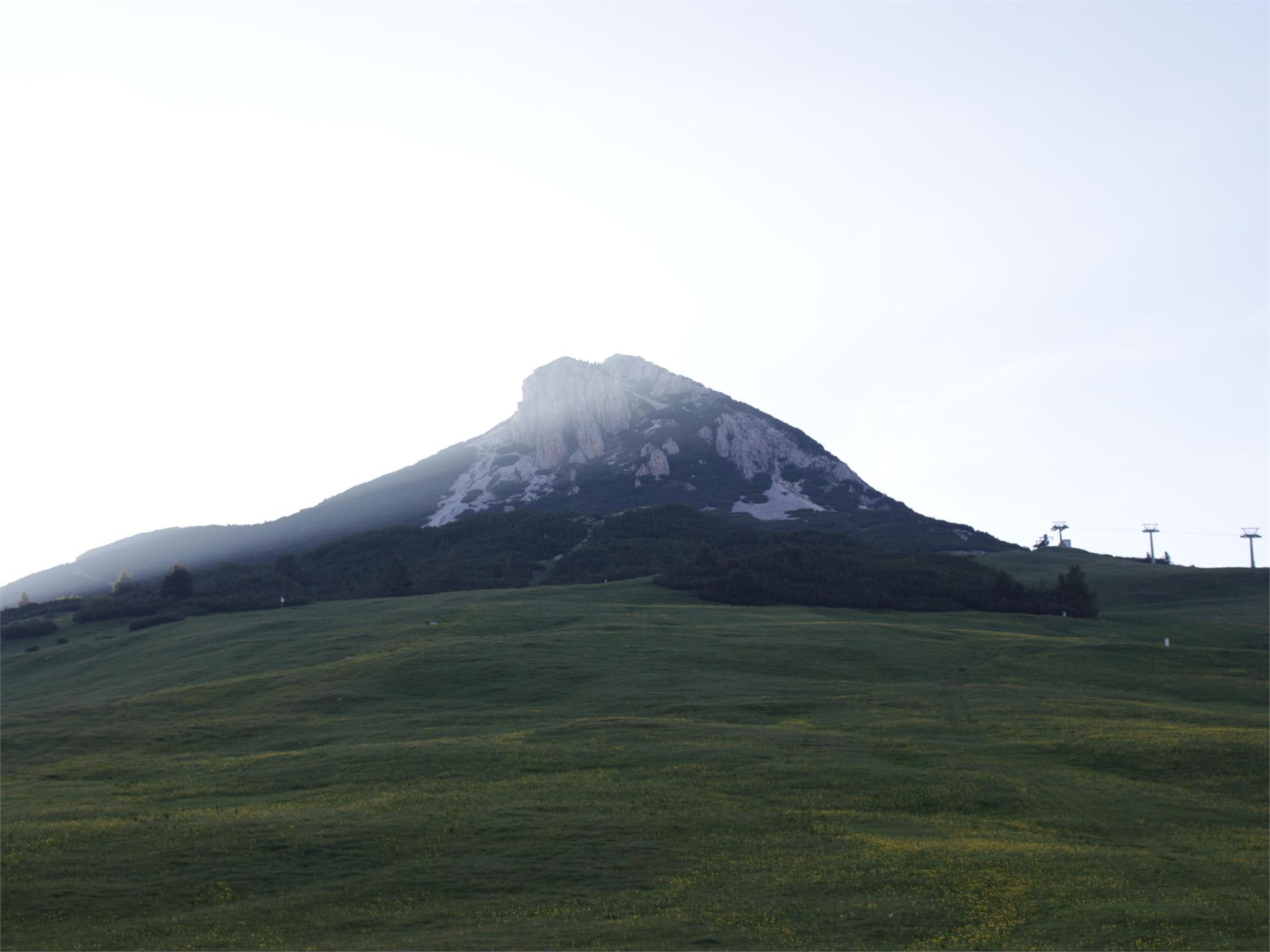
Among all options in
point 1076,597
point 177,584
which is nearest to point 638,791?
point 1076,597

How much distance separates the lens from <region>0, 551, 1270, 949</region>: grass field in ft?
108

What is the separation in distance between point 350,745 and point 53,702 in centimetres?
4131

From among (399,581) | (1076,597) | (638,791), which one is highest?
(399,581)

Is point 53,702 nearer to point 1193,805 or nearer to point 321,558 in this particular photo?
point 1193,805

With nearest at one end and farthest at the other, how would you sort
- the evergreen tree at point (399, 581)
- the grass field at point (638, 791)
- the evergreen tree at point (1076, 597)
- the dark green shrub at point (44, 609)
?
the grass field at point (638, 791), the evergreen tree at point (1076, 597), the dark green shrub at point (44, 609), the evergreen tree at point (399, 581)

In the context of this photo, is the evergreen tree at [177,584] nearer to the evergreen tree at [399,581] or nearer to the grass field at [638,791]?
the evergreen tree at [399,581]

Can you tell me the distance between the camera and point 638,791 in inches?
1882

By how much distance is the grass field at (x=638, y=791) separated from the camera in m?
32.8

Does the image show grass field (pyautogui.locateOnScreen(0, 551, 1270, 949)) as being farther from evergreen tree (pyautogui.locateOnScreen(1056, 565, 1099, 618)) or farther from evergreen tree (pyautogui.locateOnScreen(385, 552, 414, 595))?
evergreen tree (pyautogui.locateOnScreen(385, 552, 414, 595))

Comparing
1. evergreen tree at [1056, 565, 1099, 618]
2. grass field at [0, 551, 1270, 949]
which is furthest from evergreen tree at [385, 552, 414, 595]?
evergreen tree at [1056, 565, 1099, 618]

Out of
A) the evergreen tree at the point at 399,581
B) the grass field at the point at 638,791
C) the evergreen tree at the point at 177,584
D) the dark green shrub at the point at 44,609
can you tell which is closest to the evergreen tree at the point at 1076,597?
the grass field at the point at 638,791

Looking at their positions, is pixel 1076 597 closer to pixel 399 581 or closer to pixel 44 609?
pixel 399 581

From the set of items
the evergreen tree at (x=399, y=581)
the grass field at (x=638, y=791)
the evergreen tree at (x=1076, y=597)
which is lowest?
the grass field at (x=638, y=791)

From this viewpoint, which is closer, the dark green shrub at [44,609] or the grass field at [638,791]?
the grass field at [638,791]
